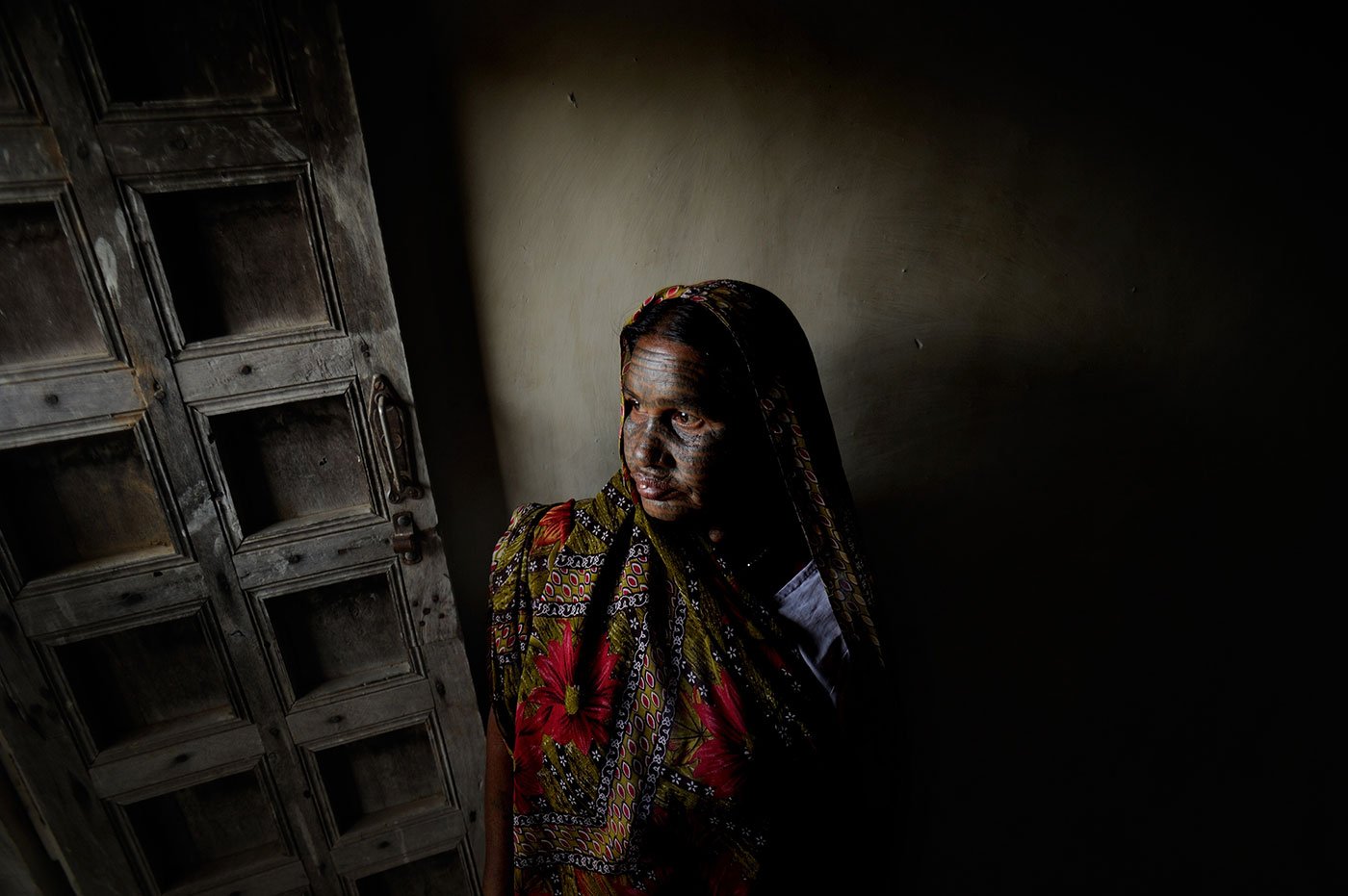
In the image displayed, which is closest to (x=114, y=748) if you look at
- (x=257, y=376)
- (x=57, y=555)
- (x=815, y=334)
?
(x=57, y=555)

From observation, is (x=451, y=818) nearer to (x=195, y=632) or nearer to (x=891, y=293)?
(x=195, y=632)

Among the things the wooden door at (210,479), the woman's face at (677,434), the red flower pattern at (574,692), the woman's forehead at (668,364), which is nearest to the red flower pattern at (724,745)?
the red flower pattern at (574,692)

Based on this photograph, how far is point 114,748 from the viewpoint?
882mm

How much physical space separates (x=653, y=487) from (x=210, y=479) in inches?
27.0

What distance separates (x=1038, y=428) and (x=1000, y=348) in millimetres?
201

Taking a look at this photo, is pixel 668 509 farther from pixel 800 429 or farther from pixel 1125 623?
pixel 1125 623

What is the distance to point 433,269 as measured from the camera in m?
0.86

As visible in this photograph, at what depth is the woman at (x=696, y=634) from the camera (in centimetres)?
62

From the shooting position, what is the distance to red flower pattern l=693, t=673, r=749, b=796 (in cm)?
66

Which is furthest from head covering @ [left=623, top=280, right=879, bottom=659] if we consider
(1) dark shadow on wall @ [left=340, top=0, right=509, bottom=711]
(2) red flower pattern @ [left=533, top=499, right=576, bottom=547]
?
(1) dark shadow on wall @ [left=340, top=0, right=509, bottom=711]

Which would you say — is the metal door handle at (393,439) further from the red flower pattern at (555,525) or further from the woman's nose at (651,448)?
the woman's nose at (651,448)

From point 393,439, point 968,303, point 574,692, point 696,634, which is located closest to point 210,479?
point 393,439

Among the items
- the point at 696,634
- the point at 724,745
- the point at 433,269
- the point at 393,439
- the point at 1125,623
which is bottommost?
the point at 1125,623

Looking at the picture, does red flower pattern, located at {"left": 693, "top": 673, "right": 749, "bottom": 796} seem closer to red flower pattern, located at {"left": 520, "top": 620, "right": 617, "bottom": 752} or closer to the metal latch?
red flower pattern, located at {"left": 520, "top": 620, "right": 617, "bottom": 752}
